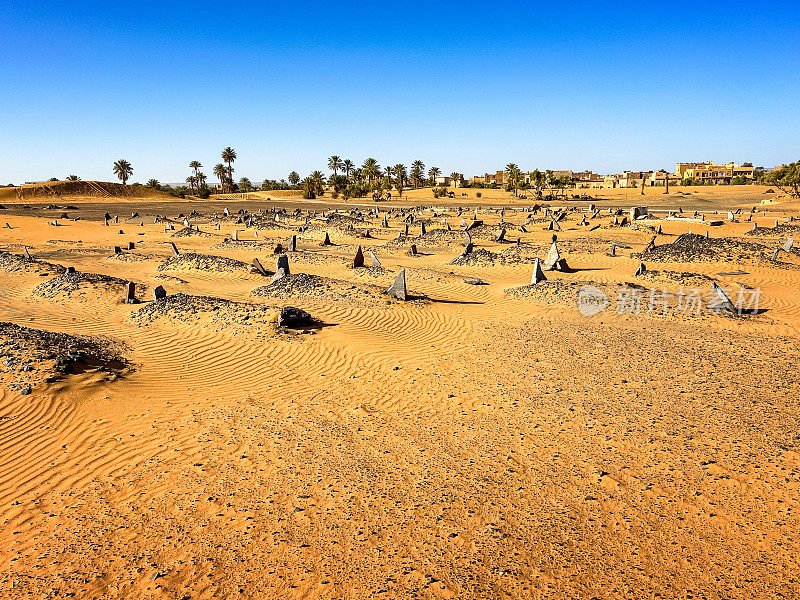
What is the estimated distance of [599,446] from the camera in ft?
22.4

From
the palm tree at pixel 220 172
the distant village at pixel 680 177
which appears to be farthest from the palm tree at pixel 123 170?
the distant village at pixel 680 177

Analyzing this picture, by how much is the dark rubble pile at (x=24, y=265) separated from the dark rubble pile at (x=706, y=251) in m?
25.0

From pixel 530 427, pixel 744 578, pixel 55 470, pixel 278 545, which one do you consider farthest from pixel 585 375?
pixel 55 470

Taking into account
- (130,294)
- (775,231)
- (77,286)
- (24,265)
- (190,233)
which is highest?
(190,233)

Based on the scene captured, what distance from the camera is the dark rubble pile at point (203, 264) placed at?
793 inches

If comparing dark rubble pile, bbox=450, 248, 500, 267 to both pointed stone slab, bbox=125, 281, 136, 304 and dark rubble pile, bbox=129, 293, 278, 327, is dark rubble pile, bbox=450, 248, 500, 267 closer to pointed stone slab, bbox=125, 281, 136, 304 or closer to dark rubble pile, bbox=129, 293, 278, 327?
dark rubble pile, bbox=129, 293, 278, 327

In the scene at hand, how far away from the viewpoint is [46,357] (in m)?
8.91

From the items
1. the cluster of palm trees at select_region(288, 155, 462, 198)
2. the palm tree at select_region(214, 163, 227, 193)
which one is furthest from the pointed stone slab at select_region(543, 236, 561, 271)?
the palm tree at select_region(214, 163, 227, 193)

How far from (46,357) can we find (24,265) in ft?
46.6

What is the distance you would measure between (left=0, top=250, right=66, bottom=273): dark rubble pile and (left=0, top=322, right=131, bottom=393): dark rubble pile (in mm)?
10795

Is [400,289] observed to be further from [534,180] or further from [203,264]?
[534,180]

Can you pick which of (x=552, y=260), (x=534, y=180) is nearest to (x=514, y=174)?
(x=534, y=180)

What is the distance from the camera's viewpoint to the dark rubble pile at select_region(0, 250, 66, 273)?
63.3 ft

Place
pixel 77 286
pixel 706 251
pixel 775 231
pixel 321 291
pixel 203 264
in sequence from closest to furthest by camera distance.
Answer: pixel 321 291
pixel 77 286
pixel 203 264
pixel 706 251
pixel 775 231
